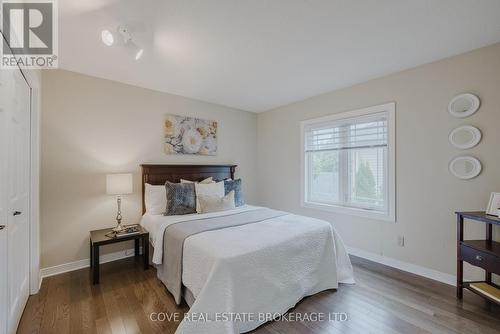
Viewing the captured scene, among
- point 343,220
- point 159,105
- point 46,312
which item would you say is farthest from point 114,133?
point 343,220

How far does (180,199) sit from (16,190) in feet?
5.02

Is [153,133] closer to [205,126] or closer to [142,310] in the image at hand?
[205,126]

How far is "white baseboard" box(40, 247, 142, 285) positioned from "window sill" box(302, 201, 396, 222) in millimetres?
2739

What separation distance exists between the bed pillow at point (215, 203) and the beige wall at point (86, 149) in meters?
0.99

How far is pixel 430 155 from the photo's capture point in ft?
8.27

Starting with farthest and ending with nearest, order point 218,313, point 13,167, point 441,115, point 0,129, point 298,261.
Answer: point 441,115, point 298,261, point 13,167, point 218,313, point 0,129

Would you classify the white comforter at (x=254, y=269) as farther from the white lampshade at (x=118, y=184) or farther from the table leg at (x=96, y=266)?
the white lampshade at (x=118, y=184)

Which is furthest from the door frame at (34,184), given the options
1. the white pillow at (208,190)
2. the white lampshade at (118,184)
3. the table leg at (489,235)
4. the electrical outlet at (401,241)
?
the table leg at (489,235)

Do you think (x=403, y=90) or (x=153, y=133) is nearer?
(x=403, y=90)

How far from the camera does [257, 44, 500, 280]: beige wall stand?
2189mm

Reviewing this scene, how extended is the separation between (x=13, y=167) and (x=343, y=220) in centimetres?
367

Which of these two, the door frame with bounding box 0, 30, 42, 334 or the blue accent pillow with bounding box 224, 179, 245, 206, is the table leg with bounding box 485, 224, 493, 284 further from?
the door frame with bounding box 0, 30, 42, 334

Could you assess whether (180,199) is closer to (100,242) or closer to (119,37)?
(100,242)

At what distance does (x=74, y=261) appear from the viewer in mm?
2711
